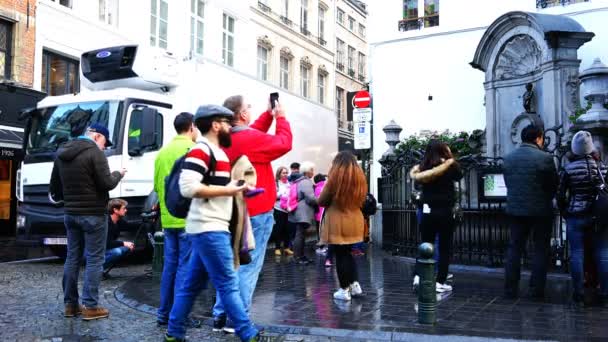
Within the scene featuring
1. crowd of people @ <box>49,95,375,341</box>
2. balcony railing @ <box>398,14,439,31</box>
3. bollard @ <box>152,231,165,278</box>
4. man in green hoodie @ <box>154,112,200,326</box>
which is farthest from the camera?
balcony railing @ <box>398,14,439,31</box>

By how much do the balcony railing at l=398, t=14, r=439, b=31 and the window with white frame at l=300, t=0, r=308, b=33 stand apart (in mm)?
16657

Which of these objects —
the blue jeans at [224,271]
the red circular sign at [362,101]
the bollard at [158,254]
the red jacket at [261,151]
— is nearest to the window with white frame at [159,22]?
the red circular sign at [362,101]

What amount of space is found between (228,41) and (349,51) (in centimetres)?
1869

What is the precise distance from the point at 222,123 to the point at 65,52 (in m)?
15.8

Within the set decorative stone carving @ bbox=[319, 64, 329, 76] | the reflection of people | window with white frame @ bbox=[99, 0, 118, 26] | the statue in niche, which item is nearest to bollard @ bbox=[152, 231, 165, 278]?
the reflection of people

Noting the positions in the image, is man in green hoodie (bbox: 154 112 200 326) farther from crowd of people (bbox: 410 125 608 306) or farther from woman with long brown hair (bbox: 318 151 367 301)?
crowd of people (bbox: 410 125 608 306)

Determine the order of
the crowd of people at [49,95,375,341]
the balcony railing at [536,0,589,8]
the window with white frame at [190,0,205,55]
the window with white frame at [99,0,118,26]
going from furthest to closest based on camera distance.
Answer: the window with white frame at [190,0,205,55], the window with white frame at [99,0,118,26], the balcony railing at [536,0,589,8], the crowd of people at [49,95,375,341]

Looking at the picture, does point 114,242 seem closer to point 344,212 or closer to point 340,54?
point 344,212

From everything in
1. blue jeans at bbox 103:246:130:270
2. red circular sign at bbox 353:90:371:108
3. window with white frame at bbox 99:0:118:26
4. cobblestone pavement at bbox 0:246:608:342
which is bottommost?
cobblestone pavement at bbox 0:246:608:342

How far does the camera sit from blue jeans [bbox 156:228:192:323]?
5180mm

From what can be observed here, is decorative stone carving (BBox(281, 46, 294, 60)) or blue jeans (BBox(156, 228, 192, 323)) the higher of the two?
decorative stone carving (BBox(281, 46, 294, 60))

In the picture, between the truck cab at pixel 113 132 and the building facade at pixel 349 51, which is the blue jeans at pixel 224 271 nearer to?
the truck cab at pixel 113 132

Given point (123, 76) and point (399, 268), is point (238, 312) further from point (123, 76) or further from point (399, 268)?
point (123, 76)

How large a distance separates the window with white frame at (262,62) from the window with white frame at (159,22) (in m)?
7.28
